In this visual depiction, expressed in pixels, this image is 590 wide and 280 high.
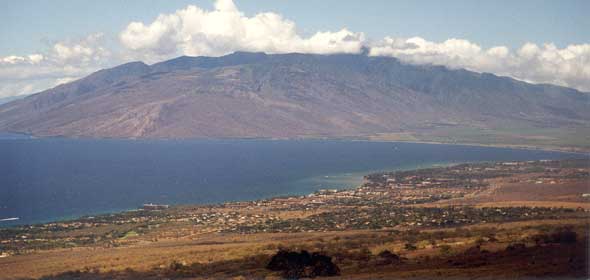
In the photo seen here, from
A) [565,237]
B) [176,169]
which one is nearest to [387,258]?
[565,237]

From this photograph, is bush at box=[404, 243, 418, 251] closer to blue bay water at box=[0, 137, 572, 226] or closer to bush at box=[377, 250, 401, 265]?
bush at box=[377, 250, 401, 265]

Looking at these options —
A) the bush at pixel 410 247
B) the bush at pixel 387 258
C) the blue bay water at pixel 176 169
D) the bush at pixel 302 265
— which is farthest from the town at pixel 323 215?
the bush at pixel 302 265

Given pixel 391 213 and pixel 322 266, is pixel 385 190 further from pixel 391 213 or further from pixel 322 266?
pixel 322 266

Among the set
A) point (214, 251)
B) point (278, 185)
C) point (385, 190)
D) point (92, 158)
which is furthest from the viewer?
point (92, 158)

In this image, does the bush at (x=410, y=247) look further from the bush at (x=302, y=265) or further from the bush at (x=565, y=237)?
the bush at (x=565, y=237)

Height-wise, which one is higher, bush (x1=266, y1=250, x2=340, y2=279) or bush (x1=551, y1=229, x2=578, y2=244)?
bush (x1=551, y1=229, x2=578, y2=244)

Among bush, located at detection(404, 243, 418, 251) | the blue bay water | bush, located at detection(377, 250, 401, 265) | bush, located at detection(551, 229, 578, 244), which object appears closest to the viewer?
bush, located at detection(377, 250, 401, 265)

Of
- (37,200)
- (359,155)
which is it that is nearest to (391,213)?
(37,200)

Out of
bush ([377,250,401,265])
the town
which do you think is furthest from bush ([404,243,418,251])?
the town
